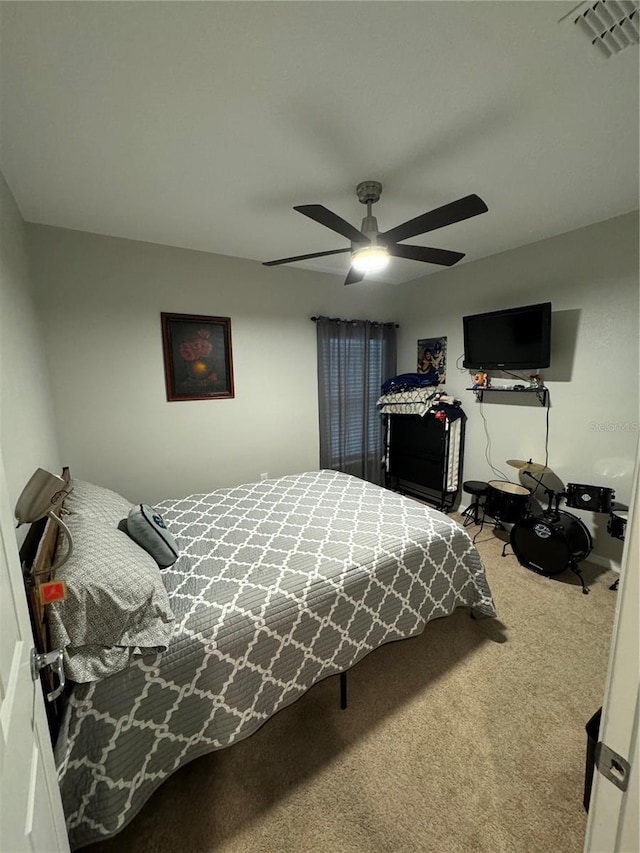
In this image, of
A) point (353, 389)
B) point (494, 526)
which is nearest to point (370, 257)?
point (353, 389)

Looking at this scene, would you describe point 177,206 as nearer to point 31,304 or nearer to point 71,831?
point 31,304

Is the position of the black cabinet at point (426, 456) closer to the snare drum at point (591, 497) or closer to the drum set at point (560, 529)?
the drum set at point (560, 529)

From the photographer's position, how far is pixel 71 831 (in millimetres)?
1064

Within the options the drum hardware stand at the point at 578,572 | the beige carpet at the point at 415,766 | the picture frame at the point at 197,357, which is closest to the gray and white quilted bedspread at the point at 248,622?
the beige carpet at the point at 415,766

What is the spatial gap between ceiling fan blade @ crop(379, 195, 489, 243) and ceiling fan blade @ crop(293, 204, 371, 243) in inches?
6.0

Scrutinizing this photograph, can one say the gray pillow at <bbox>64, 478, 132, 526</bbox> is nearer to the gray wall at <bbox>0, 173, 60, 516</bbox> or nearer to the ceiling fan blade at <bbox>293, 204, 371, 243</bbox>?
the gray wall at <bbox>0, 173, 60, 516</bbox>

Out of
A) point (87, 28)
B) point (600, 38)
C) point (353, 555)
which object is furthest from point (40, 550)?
point (600, 38)

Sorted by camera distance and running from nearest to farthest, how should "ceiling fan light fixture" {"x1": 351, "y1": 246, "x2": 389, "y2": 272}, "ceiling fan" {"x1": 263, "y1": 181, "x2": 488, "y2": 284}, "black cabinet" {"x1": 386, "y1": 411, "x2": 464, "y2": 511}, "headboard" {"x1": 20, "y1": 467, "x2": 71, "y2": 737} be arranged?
"headboard" {"x1": 20, "y1": 467, "x2": 71, "y2": 737} → "ceiling fan" {"x1": 263, "y1": 181, "x2": 488, "y2": 284} → "ceiling fan light fixture" {"x1": 351, "y1": 246, "x2": 389, "y2": 272} → "black cabinet" {"x1": 386, "y1": 411, "x2": 464, "y2": 511}

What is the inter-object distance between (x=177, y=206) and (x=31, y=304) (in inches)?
47.0

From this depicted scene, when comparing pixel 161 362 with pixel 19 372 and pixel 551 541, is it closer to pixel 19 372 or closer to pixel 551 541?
pixel 19 372

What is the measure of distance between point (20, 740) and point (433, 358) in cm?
406

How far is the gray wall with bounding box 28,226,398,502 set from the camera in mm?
2576

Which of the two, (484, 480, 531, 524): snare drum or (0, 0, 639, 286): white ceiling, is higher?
(0, 0, 639, 286): white ceiling

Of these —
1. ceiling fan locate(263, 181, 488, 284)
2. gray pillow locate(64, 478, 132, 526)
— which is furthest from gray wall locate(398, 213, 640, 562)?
gray pillow locate(64, 478, 132, 526)
